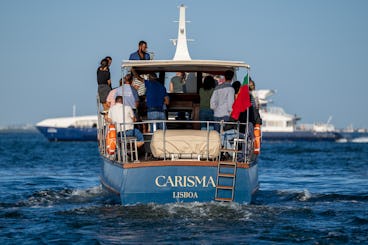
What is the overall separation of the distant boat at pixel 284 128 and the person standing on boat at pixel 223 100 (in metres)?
95.0

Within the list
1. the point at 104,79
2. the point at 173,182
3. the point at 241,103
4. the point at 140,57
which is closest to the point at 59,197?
the point at 104,79

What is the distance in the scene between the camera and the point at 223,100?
1725cm

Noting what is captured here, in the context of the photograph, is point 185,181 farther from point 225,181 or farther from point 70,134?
point 70,134

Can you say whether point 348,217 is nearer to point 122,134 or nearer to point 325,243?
point 325,243

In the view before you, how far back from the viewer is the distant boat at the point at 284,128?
4710 inches

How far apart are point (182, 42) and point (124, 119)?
751 centimetres

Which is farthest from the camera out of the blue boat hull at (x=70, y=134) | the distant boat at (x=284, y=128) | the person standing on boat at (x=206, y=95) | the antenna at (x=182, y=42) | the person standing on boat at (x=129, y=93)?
the distant boat at (x=284, y=128)

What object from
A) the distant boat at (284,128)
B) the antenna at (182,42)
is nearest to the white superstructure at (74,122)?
the distant boat at (284,128)

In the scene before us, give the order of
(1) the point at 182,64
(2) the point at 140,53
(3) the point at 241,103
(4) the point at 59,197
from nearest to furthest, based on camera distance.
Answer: (3) the point at 241,103 → (1) the point at 182,64 → (2) the point at 140,53 → (4) the point at 59,197

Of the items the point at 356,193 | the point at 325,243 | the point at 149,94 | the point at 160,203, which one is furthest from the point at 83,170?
→ the point at 325,243

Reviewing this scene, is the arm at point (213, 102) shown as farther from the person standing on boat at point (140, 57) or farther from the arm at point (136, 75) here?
the person standing on boat at point (140, 57)

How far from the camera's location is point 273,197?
21.7 m

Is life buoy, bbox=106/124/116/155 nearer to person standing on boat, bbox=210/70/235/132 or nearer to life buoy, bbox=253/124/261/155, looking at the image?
person standing on boat, bbox=210/70/235/132

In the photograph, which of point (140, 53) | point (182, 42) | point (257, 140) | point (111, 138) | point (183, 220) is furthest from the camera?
→ point (182, 42)
